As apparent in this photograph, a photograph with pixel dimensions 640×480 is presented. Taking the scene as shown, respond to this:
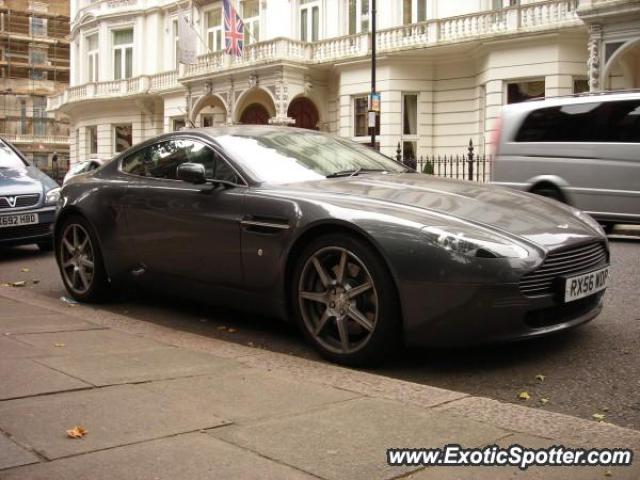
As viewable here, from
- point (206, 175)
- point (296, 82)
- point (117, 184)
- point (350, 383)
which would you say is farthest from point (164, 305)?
point (296, 82)

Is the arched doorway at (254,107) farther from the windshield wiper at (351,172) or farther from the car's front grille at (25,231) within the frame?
the windshield wiper at (351,172)

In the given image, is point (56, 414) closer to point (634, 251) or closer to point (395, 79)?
point (634, 251)

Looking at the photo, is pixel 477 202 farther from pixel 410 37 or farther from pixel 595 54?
pixel 410 37

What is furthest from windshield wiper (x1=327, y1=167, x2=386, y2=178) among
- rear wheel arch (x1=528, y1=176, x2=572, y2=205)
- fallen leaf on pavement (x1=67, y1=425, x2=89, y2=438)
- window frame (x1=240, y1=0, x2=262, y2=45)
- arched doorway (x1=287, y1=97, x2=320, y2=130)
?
window frame (x1=240, y1=0, x2=262, y2=45)

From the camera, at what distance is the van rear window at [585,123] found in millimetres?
10578

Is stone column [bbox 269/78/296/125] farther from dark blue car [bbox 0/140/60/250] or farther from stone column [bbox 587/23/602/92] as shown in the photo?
dark blue car [bbox 0/140/60/250]

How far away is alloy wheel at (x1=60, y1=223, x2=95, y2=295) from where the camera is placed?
20.6ft

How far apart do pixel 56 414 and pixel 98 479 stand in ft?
2.51

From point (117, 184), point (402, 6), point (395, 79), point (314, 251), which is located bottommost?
point (314, 251)

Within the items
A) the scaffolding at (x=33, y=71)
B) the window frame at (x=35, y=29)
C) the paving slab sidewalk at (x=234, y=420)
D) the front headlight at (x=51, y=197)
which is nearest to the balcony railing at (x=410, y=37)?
the front headlight at (x=51, y=197)

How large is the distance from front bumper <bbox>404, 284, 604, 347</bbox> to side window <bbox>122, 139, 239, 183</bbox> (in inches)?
70.9

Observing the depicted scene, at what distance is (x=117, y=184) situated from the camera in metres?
6.07

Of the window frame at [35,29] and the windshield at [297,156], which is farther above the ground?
the window frame at [35,29]

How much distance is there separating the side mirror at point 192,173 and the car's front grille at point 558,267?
2.33 m
